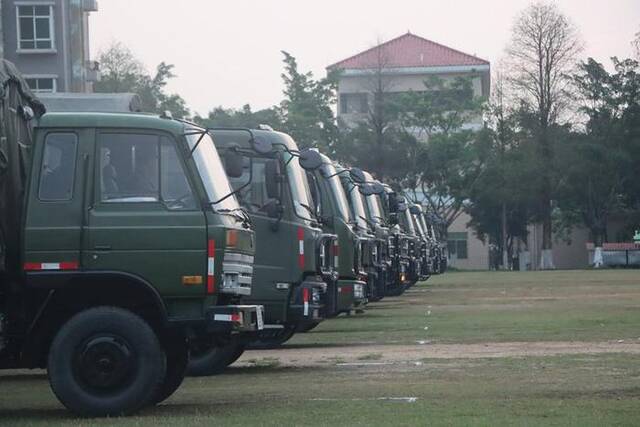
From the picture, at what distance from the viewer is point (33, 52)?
206ft

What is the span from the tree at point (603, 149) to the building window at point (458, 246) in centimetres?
1391

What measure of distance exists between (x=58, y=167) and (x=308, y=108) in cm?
7367

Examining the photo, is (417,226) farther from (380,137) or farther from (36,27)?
(380,137)

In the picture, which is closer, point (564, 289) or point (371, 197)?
point (371, 197)

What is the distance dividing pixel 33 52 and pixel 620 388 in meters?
51.7

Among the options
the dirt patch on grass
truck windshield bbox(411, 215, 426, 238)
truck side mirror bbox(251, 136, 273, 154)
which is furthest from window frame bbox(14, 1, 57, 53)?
truck side mirror bbox(251, 136, 273, 154)

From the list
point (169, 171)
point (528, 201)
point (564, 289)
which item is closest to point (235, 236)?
point (169, 171)

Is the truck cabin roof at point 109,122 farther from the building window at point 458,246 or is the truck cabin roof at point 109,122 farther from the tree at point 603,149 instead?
the building window at point 458,246

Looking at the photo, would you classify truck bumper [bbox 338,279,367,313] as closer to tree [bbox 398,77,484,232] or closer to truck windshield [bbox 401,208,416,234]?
truck windshield [bbox 401,208,416,234]

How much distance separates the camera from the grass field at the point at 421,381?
1210 centimetres

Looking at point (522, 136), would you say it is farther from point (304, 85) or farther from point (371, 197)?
point (371, 197)

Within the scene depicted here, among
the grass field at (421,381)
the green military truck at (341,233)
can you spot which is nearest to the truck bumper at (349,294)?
the green military truck at (341,233)

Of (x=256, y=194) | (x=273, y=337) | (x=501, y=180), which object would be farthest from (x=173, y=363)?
(x=501, y=180)

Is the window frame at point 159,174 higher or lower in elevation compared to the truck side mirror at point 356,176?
lower
